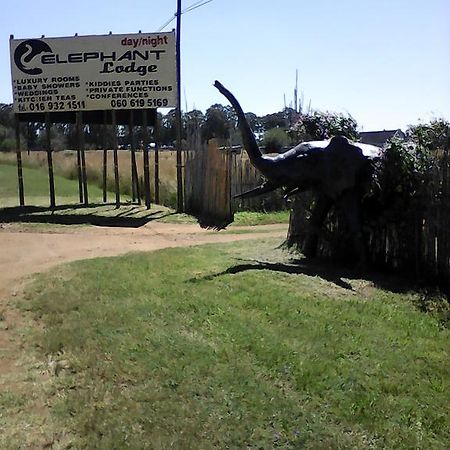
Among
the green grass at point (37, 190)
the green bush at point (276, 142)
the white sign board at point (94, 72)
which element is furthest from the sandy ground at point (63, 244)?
the green bush at point (276, 142)

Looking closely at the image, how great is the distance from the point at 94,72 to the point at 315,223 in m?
9.88

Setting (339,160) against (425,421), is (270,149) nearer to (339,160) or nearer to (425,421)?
(339,160)

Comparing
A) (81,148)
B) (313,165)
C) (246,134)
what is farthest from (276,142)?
(246,134)

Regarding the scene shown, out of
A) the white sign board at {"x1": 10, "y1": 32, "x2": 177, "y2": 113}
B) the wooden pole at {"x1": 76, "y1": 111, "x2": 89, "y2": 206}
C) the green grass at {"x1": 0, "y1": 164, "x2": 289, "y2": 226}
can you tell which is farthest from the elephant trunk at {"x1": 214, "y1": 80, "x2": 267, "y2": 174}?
the wooden pole at {"x1": 76, "y1": 111, "x2": 89, "y2": 206}

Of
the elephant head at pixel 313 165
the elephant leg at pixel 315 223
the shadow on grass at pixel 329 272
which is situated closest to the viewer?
the shadow on grass at pixel 329 272

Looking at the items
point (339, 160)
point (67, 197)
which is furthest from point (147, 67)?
point (339, 160)

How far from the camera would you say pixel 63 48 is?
17.0 meters

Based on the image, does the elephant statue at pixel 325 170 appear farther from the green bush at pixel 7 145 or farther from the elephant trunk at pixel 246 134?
the green bush at pixel 7 145

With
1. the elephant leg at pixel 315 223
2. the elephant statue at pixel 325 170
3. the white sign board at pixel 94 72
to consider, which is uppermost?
the white sign board at pixel 94 72

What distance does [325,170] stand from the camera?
848cm

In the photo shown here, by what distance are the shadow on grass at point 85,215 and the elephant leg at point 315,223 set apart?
6150mm

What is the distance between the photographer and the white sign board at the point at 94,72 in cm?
1667

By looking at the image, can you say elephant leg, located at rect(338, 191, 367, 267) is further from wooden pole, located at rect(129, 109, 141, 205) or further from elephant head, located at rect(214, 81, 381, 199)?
wooden pole, located at rect(129, 109, 141, 205)

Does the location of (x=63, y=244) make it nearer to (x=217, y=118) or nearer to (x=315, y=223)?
(x=315, y=223)
